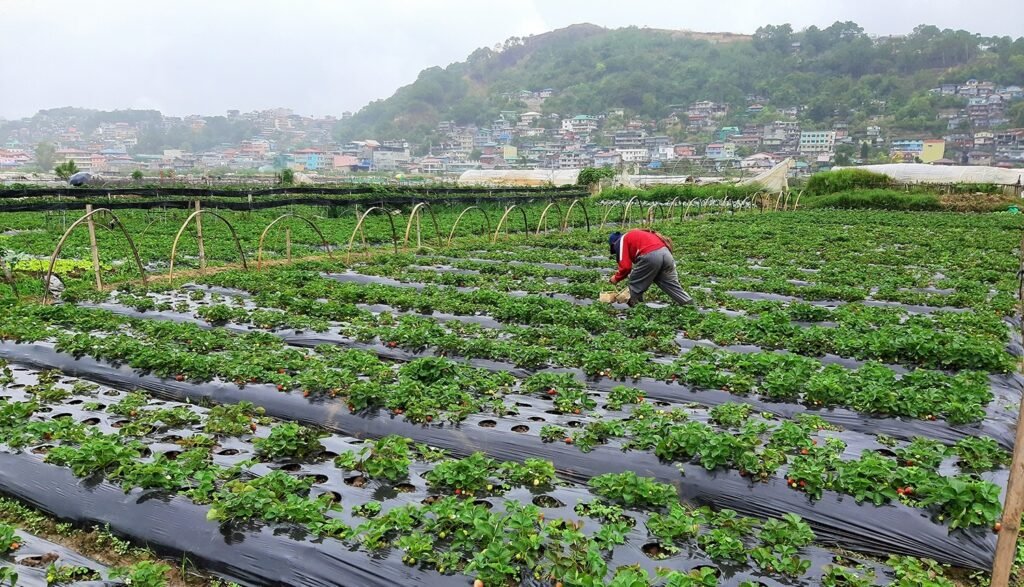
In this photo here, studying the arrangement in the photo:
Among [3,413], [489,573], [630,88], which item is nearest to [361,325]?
[3,413]

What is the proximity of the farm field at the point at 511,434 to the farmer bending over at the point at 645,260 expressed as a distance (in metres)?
0.49

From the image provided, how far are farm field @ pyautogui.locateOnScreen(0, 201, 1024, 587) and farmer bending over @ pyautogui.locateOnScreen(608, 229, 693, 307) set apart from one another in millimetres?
492

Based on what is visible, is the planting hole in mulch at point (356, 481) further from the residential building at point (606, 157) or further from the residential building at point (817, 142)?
the residential building at point (606, 157)

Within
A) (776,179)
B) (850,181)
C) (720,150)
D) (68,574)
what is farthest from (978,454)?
(720,150)

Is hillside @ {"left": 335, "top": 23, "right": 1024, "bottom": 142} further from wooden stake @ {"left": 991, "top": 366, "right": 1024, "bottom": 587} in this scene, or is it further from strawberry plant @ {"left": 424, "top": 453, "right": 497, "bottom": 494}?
wooden stake @ {"left": 991, "top": 366, "right": 1024, "bottom": 587}

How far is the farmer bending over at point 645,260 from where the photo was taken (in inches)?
410

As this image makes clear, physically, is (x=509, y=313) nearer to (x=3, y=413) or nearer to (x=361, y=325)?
(x=361, y=325)

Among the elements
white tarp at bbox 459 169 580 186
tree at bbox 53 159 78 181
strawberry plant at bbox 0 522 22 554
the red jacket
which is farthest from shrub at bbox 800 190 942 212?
tree at bbox 53 159 78 181

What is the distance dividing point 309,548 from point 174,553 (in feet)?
3.26

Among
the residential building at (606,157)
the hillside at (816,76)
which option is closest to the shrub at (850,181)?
the hillside at (816,76)

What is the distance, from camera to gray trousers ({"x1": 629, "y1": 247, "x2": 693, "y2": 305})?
1040cm

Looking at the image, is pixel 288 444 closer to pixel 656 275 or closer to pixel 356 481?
pixel 356 481

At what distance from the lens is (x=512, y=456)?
573 centimetres

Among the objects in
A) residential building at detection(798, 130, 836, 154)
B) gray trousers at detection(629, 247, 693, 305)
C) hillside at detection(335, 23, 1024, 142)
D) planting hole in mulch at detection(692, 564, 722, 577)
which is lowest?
planting hole in mulch at detection(692, 564, 722, 577)
